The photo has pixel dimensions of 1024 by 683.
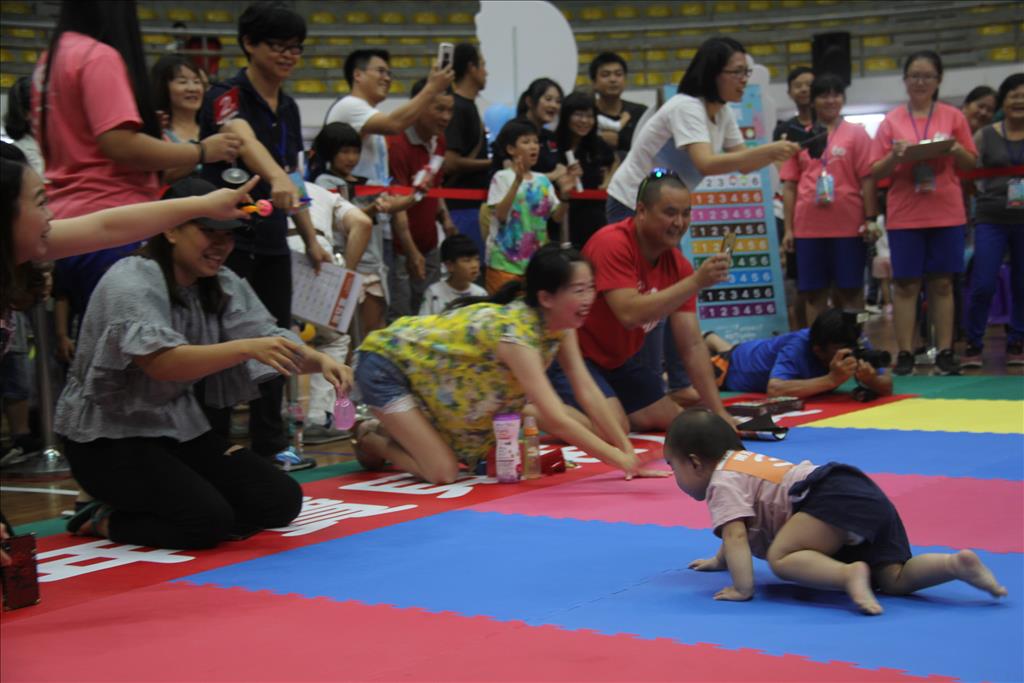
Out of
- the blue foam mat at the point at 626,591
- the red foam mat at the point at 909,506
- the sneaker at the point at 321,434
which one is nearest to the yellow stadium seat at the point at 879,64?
the sneaker at the point at 321,434

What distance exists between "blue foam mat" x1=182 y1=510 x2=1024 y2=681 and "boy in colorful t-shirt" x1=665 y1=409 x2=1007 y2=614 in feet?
0.20

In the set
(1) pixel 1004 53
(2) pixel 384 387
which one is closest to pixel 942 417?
(2) pixel 384 387

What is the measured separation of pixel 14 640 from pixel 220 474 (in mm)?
1114

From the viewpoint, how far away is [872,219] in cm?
768

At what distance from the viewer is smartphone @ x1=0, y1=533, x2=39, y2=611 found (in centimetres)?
269

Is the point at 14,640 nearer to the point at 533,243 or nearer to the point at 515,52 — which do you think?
the point at 533,243

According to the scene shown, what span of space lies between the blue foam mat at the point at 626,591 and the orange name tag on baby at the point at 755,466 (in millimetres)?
282

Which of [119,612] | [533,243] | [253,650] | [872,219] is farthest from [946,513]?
[872,219]

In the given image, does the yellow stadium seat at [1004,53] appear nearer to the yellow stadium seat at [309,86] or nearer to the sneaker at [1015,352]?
the sneaker at [1015,352]

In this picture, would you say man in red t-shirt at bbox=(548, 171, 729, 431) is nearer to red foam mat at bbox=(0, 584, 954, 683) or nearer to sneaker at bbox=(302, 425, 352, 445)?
sneaker at bbox=(302, 425, 352, 445)

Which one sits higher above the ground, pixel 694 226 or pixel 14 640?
pixel 694 226

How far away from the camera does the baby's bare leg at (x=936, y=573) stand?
7.91ft

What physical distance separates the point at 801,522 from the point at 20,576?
6.05 ft

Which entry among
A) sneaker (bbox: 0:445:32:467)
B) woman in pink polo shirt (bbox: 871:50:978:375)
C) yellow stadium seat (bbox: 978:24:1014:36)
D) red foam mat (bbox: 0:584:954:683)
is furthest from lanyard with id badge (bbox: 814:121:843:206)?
yellow stadium seat (bbox: 978:24:1014:36)
